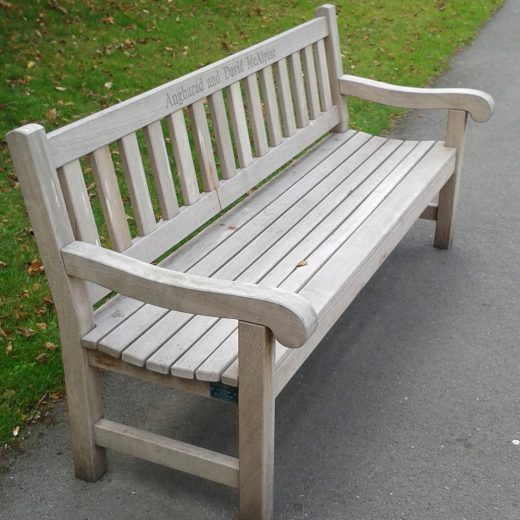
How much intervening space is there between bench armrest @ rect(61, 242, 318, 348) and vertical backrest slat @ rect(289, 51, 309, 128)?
6.27 feet

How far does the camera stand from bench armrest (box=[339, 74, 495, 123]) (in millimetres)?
4277

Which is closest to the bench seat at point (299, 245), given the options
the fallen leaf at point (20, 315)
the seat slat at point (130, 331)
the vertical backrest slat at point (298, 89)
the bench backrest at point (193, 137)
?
the seat slat at point (130, 331)

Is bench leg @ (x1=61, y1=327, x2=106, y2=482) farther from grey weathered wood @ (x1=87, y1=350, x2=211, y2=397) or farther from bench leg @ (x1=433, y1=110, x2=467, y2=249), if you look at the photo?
bench leg @ (x1=433, y1=110, x2=467, y2=249)

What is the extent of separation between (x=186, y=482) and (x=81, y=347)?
26.8 inches

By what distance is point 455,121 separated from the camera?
173 inches

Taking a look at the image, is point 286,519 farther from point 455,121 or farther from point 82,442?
point 455,121

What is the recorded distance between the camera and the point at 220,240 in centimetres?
355

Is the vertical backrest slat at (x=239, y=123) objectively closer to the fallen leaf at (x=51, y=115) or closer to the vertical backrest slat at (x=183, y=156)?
the vertical backrest slat at (x=183, y=156)

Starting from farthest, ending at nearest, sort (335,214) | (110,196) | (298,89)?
(298,89), (335,214), (110,196)

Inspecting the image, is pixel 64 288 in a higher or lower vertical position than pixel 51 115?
higher

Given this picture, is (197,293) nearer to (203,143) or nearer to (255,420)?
(255,420)

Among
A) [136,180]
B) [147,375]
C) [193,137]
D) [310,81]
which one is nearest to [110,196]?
[136,180]

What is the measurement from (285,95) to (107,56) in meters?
3.93

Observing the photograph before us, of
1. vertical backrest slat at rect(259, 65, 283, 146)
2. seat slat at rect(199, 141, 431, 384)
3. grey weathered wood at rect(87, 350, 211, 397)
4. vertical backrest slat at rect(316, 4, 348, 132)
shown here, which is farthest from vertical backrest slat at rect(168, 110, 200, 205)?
vertical backrest slat at rect(316, 4, 348, 132)
